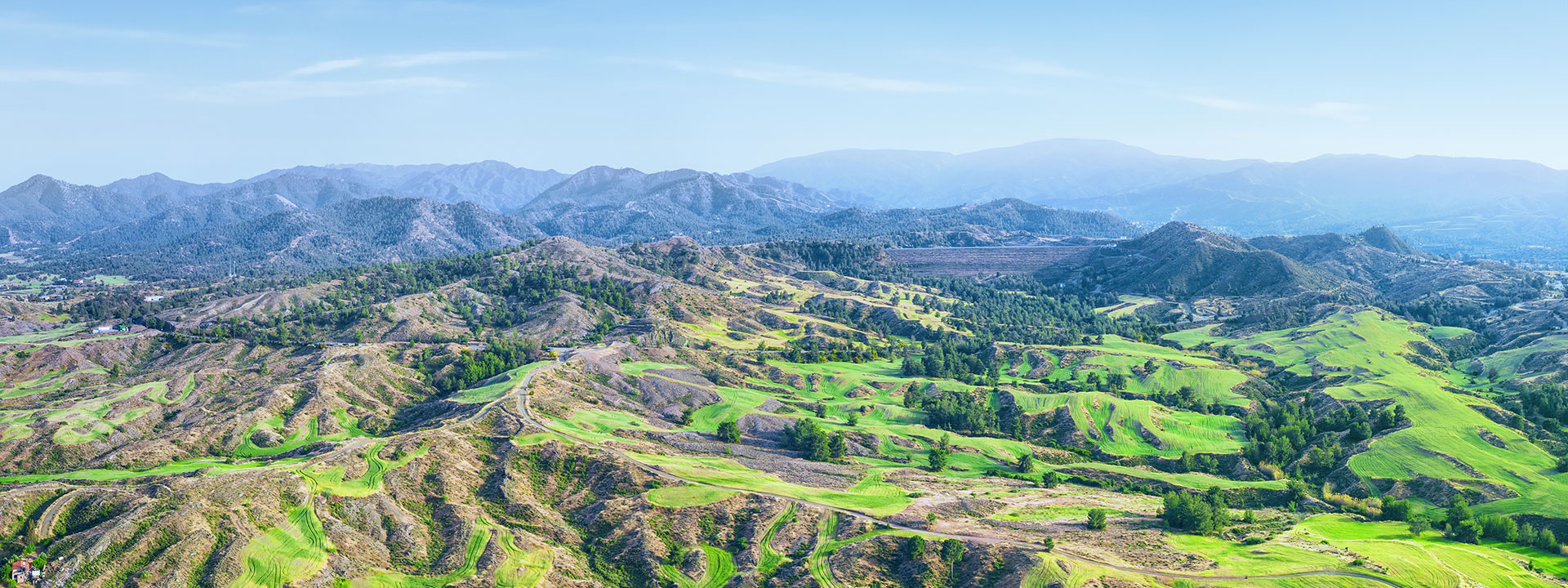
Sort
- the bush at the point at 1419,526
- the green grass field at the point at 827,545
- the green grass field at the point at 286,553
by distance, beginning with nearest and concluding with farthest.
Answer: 1. the green grass field at the point at 286,553
2. the green grass field at the point at 827,545
3. the bush at the point at 1419,526

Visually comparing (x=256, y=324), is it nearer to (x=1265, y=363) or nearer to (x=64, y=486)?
(x=64, y=486)

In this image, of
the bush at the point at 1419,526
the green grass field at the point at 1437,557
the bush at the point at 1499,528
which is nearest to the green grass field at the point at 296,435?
the green grass field at the point at 1437,557

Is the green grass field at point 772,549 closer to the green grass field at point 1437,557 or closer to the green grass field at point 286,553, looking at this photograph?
the green grass field at point 286,553

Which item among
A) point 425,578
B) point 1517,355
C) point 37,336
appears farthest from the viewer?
point 37,336

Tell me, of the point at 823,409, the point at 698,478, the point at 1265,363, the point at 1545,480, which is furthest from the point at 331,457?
the point at 1265,363

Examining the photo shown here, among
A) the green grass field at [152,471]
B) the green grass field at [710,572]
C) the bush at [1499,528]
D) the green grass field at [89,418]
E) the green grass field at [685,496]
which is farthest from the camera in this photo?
the green grass field at [89,418]

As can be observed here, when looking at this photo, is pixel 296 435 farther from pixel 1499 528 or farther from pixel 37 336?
pixel 1499 528

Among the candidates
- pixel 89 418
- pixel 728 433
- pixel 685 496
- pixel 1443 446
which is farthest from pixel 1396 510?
pixel 89 418

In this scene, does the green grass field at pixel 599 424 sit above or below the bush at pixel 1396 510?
above
